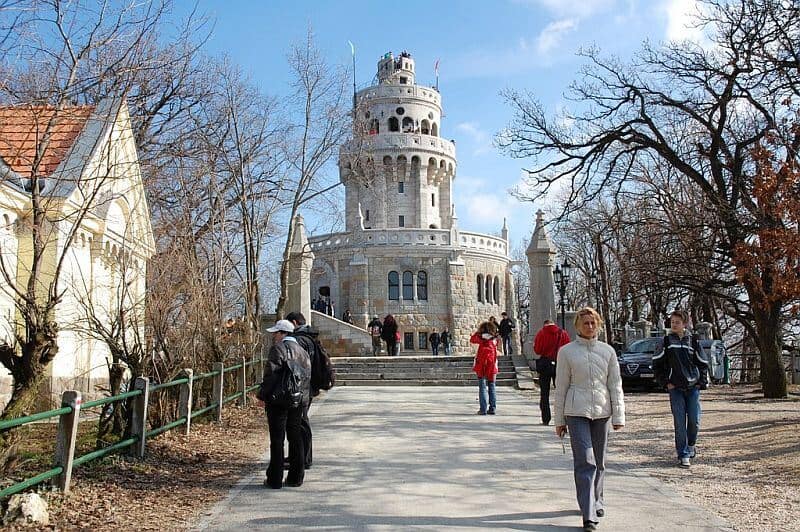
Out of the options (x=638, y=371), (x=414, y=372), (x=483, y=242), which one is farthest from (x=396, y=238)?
(x=638, y=371)

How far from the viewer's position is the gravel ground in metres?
6.62

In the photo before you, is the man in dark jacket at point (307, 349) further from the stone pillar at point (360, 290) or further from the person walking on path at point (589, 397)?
the stone pillar at point (360, 290)

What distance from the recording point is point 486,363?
46.0 ft

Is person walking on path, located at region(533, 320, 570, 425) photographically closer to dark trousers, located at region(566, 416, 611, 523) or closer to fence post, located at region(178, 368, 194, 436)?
fence post, located at region(178, 368, 194, 436)

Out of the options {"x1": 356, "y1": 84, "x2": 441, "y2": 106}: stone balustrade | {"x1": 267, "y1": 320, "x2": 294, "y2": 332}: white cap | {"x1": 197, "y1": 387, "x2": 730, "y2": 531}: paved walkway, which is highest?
{"x1": 356, "y1": 84, "x2": 441, "y2": 106}: stone balustrade

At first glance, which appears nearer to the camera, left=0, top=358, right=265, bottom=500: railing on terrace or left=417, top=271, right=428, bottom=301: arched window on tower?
left=0, top=358, right=265, bottom=500: railing on terrace

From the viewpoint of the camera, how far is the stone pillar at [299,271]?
22.2m

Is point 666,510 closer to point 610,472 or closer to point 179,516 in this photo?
point 610,472

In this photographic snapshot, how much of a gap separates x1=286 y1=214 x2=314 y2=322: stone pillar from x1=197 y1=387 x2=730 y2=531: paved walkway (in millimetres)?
10232

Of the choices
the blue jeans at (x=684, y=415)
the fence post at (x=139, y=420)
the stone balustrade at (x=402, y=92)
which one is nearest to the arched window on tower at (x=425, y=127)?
the stone balustrade at (x=402, y=92)

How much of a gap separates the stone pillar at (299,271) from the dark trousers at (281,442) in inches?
565

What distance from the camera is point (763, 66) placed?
48.2 feet

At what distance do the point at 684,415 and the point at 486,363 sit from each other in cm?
521

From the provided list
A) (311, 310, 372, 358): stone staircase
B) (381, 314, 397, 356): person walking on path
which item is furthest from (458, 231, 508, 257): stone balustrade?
(381, 314, 397, 356): person walking on path
